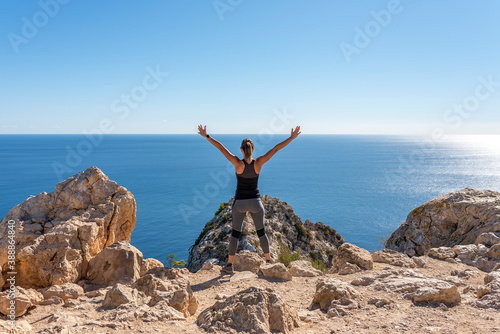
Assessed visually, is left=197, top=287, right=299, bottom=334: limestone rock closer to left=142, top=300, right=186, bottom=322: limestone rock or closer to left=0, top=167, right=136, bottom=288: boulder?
left=142, top=300, right=186, bottom=322: limestone rock

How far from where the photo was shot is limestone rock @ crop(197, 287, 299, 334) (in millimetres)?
3746

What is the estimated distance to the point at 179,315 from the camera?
4.32m

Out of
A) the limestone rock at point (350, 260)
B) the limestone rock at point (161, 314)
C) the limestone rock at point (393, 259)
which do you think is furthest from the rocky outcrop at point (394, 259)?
the limestone rock at point (161, 314)

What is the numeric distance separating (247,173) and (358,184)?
10375 cm

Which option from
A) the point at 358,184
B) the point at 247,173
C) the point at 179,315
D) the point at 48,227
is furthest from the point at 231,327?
the point at 358,184

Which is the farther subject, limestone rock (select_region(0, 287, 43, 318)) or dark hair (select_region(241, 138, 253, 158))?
dark hair (select_region(241, 138, 253, 158))

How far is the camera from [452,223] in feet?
35.9

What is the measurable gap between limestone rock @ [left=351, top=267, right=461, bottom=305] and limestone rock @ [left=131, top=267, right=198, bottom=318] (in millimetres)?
3239

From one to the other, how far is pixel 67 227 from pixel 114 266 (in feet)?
4.58

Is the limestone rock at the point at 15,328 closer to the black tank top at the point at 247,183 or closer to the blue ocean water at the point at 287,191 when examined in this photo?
the black tank top at the point at 247,183

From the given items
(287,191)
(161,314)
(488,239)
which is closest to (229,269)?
(161,314)

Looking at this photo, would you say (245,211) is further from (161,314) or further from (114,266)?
(114,266)

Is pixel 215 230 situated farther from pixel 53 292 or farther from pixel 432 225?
pixel 53 292

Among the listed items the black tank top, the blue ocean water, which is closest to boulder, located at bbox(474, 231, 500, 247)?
the black tank top
